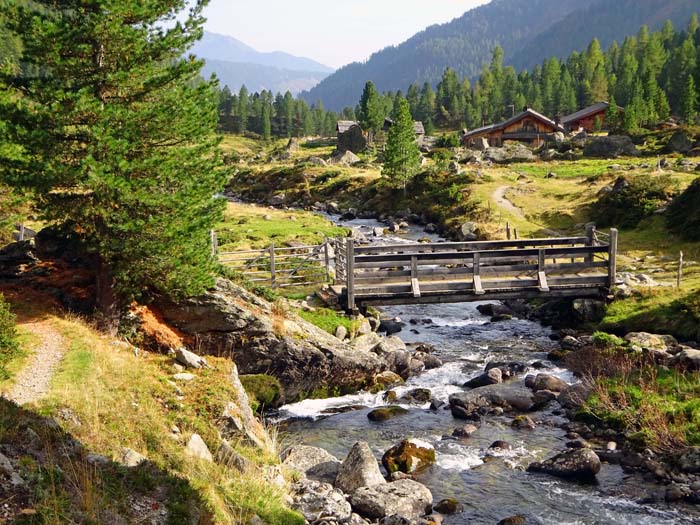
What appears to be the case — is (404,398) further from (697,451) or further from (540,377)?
(697,451)

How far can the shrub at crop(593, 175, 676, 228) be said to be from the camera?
A: 45.6 metres

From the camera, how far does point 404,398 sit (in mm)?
22938

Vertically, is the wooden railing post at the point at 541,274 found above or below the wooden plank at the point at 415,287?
above

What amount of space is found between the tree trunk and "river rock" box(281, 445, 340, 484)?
22.1ft

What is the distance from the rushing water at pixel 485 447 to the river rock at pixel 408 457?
1.05 feet

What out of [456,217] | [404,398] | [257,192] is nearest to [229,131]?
[257,192]

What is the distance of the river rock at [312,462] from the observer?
16.3 m

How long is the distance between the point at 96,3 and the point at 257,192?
8295cm

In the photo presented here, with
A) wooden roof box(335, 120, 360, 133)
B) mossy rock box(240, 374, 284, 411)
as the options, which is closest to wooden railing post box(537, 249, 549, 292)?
mossy rock box(240, 374, 284, 411)

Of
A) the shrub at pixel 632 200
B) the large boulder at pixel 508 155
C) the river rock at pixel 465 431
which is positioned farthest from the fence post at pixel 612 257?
the large boulder at pixel 508 155

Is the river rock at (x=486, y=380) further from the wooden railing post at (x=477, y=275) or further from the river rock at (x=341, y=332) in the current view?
the river rock at (x=341, y=332)

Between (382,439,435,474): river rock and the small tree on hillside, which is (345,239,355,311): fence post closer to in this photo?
(382,439,435,474): river rock

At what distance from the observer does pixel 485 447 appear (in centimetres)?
1891

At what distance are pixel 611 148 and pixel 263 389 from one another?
8055 cm
